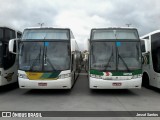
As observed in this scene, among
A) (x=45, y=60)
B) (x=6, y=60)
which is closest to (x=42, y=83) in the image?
(x=45, y=60)

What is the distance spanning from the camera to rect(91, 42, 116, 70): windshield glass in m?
12.1

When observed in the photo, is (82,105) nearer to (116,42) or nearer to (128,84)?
(128,84)

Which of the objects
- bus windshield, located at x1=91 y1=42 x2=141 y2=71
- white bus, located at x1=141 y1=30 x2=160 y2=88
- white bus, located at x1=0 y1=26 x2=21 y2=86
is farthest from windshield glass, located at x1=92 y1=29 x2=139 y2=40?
white bus, located at x1=0 y1=26 x2=21 y2=86

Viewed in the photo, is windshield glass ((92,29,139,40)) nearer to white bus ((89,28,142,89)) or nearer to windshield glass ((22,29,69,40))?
white bus ((89,28,142,89))

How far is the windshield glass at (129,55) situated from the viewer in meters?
12.1

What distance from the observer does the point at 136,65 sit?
1218 cm

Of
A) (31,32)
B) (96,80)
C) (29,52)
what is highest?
(31,32)

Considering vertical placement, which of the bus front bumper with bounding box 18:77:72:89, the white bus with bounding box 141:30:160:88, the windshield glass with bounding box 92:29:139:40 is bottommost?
the bus front bumper with bounding box 18:77:72:89

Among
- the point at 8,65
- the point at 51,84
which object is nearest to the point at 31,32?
the point at 8,65

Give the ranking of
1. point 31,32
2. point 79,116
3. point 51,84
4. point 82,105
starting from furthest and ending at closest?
point 31,32 → point 51,84 → point 82,105 → point 79,116

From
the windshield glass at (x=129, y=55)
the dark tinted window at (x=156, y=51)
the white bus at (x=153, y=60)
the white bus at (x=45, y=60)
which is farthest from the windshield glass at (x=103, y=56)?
the dark tinted window at (x=156, y=51)

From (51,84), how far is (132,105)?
3989mm

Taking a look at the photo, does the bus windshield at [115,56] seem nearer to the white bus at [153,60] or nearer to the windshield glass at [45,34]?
the white bus at [153,60]

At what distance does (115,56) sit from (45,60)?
3.46 metres
